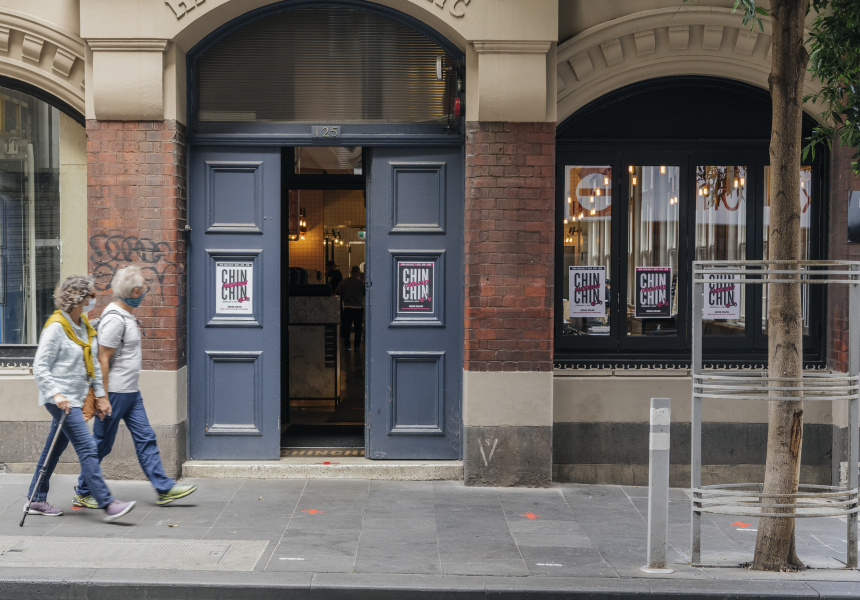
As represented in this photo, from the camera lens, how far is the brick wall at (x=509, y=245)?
8.18 meters

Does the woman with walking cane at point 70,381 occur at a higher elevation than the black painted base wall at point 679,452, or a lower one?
higher

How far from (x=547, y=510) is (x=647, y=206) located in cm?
331

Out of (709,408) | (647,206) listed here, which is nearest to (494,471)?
(709,408)

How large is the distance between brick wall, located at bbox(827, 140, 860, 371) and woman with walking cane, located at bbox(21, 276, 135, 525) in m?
6.83

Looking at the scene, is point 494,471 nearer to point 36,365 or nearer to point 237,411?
point 237,411

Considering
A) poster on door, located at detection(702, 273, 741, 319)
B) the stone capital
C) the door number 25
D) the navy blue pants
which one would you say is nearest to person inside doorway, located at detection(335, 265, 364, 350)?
the navy blue pants

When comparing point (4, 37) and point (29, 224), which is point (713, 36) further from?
point (29, 224)

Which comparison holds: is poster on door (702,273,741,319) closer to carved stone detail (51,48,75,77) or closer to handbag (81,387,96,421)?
handbag (81,387,96,421)

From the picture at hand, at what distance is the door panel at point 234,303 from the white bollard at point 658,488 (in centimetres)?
401

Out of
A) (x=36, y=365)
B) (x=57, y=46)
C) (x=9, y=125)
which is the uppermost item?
(x=57, y=46)

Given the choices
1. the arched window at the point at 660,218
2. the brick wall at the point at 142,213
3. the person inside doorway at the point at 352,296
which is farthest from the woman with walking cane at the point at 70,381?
the person inside doorway at the point at 352,296

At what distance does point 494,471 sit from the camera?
8.22 m

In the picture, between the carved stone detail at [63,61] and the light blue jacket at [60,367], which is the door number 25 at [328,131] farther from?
the light blue jacket at [60,367]

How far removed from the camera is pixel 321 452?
8891 millimetres
